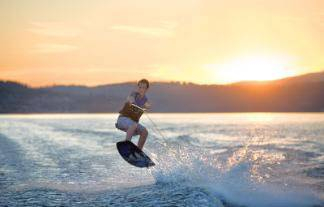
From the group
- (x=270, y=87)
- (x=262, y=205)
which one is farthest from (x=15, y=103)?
(x=262, y=205)

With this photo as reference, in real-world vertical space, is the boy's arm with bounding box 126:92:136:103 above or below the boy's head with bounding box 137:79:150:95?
below

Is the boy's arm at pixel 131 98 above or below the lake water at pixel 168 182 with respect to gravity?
above

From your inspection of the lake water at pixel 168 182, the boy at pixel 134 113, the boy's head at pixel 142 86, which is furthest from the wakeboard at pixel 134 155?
the boy's head at pixel 142 86

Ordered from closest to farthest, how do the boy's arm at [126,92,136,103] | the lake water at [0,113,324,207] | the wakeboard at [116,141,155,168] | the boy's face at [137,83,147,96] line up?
the lake water at [0,113,324,207] → the boy's arm at [126,92,136,103] → the boy's face at [137,83,147,96] → the wakeboard at [116,141,155,168]

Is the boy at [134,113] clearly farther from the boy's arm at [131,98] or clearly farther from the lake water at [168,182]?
the lake water at [168,182]

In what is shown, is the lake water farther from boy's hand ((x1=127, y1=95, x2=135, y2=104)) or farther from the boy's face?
the boy's face

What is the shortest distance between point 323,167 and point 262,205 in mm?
5502

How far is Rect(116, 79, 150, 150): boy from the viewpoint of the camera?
1038cm

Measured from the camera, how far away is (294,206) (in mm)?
8562

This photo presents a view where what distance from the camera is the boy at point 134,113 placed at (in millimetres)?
10383

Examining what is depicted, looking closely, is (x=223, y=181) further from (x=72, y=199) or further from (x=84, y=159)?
(x=84, y=159)

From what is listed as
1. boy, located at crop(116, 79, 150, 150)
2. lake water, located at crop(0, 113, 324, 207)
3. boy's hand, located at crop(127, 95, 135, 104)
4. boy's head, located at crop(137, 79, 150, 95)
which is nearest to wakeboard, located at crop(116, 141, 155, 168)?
boy, located at crop(116, 79, 150, 150)

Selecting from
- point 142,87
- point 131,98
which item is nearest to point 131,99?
point 131,98

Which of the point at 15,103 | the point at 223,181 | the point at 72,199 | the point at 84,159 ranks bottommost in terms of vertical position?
the point at 15,103
